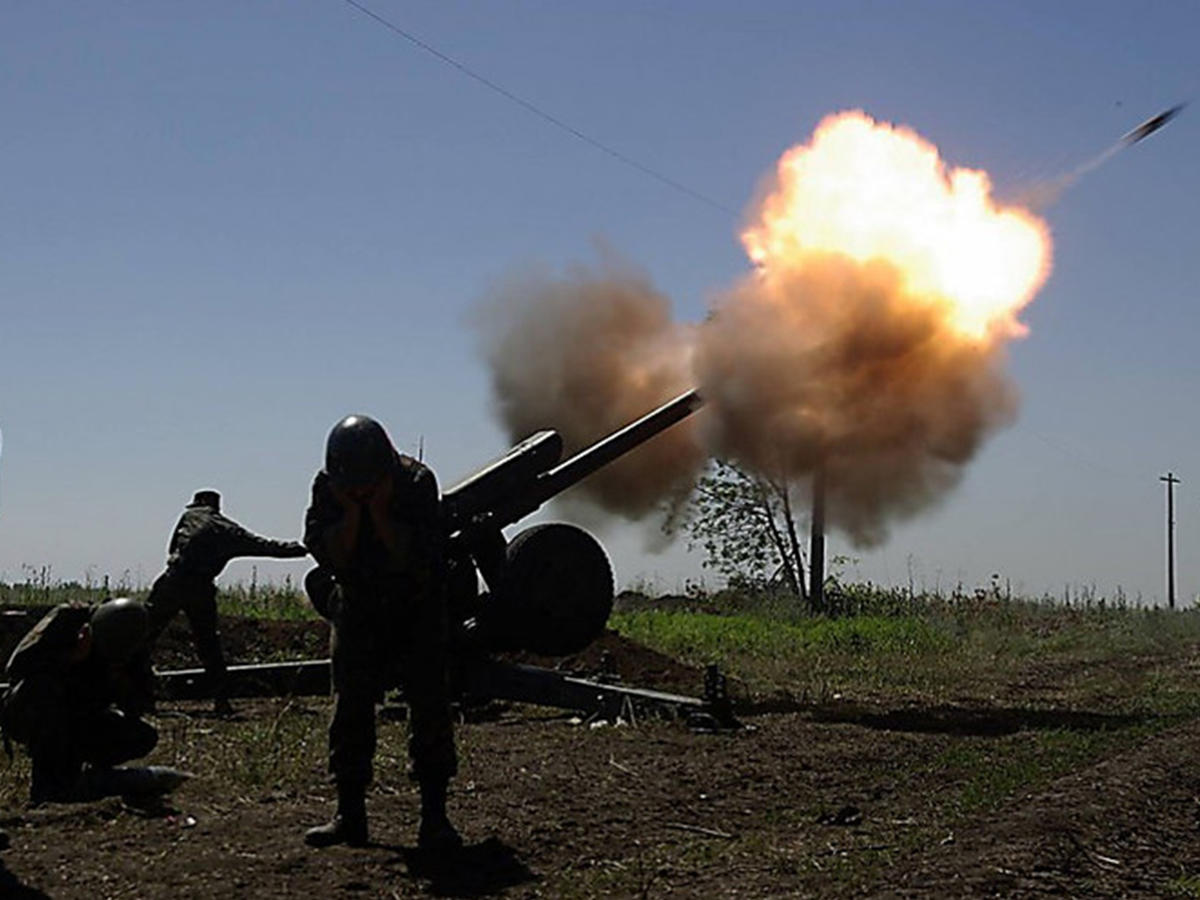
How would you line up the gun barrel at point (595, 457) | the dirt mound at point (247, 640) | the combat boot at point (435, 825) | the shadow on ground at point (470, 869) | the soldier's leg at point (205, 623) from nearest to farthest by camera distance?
1. the shadow on ground at point (470, 869)
2. the combat boot at point (435, 825)
3. the gun barrel at point (595, 457)
4. the soldier's leg at point (205, 623)
5. the dirt mound at point (247, 640)

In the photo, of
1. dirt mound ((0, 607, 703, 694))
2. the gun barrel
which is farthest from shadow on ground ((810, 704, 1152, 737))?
the gun barrel

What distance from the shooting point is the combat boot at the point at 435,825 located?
25.7ft

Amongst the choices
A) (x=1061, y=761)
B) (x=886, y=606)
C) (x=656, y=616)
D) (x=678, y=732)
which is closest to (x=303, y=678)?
(x=678, y=732)

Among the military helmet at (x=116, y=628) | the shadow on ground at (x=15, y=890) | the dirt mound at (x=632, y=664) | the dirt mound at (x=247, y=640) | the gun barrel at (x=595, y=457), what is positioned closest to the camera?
the shadow on ground at (x=15, y=890)

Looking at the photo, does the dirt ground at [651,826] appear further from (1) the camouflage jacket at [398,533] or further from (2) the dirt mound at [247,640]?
(2) the dirt mound at [247,640]

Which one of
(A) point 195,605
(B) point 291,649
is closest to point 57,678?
(A) point 195,605

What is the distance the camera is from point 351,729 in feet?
26.7

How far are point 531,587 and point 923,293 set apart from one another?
6174 mm

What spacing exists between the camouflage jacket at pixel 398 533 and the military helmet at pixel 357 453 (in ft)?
0.45

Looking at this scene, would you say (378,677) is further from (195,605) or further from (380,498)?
(195,605)

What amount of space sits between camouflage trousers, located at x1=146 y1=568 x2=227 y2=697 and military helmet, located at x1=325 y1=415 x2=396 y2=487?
24.9 feet

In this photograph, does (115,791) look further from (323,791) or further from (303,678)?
(303,678)

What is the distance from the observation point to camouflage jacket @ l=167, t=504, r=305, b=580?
15094mm

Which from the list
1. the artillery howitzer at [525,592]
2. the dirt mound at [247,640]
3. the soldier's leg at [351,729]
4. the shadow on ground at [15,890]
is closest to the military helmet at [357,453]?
the soldier's leg at [351,729]
